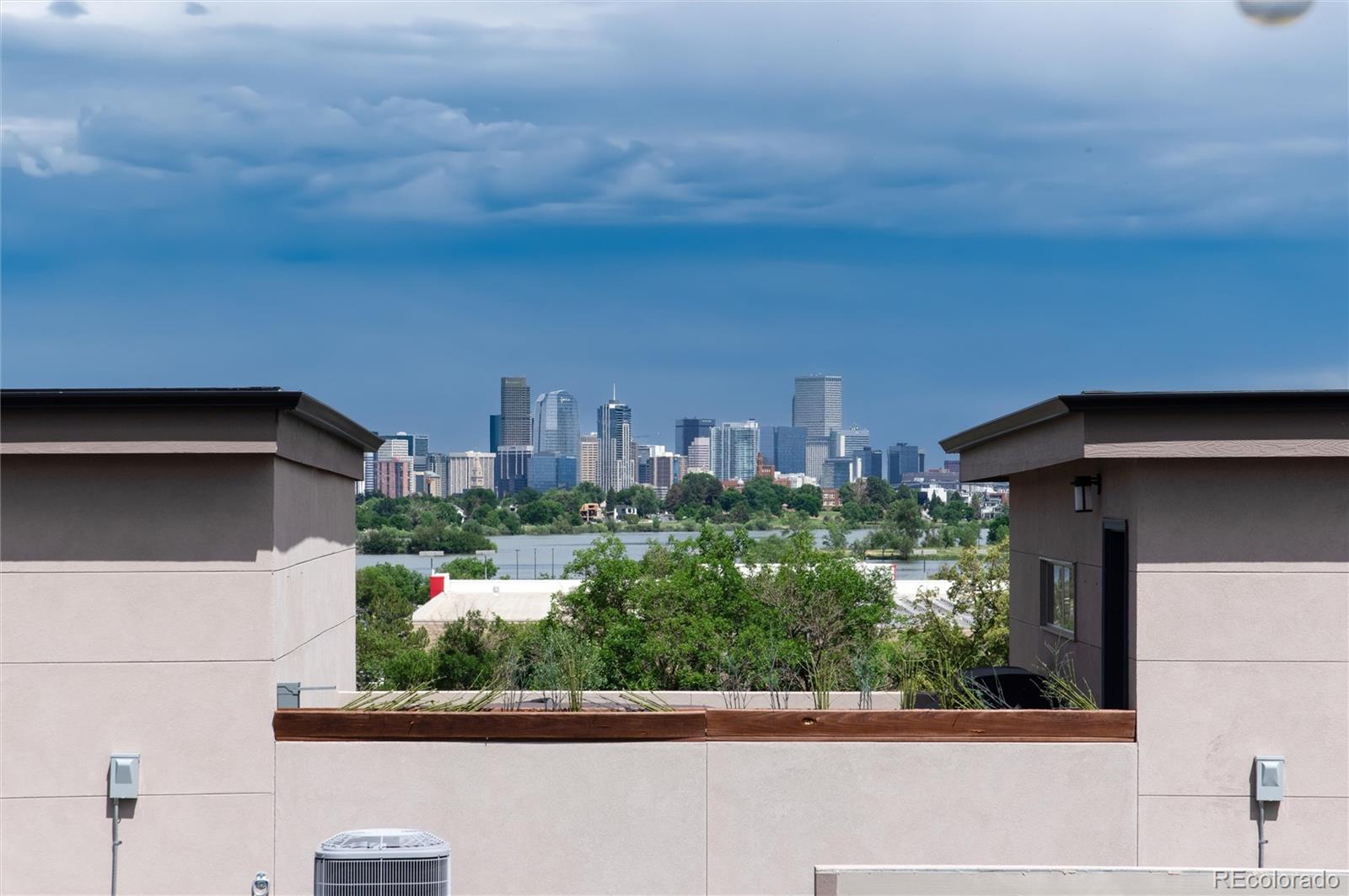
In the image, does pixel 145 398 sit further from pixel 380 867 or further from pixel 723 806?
pixel 723 806

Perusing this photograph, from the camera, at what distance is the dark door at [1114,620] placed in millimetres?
7867

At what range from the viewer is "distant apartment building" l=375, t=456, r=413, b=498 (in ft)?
530

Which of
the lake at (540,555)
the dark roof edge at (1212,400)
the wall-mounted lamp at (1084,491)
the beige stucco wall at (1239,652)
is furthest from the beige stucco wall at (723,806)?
the lake at (540,555)

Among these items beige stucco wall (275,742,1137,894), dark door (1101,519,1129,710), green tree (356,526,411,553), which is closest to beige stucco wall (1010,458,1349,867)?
beige stucco wall (275,742,1137,894)

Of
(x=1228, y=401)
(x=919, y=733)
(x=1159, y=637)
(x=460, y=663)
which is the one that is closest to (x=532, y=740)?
(x=919, y=733)

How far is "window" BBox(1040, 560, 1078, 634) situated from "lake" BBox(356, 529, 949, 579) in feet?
257

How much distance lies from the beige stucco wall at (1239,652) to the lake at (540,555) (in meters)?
80.9

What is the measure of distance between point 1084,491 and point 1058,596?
5.36ft

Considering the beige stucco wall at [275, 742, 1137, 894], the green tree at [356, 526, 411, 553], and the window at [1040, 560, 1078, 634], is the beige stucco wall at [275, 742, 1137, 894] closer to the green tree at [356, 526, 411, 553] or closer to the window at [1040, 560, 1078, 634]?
the window at [1040, 560, 1078, 634]

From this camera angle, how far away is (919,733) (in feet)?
23.4

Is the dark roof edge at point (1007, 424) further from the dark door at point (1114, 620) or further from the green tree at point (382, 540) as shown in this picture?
the green tree at point (382, 540)

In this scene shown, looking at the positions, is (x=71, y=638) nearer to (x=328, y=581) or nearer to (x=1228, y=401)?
(x=328, y=581)

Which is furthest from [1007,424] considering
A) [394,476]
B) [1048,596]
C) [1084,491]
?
[394,476]

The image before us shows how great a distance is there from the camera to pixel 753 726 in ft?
23.4
